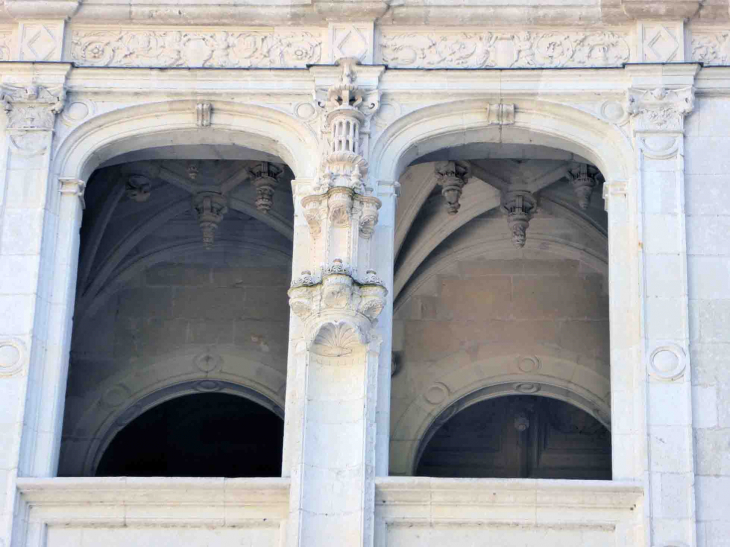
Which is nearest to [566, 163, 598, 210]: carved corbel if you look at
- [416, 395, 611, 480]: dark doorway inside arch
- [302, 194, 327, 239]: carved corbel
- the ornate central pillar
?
the ornate central pillar

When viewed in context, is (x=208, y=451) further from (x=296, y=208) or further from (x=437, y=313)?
(x=296, y=208)

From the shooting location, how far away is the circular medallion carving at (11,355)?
19.2 m

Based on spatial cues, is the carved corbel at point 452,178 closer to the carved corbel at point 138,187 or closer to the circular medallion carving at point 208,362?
the carved corbel at point 138,187

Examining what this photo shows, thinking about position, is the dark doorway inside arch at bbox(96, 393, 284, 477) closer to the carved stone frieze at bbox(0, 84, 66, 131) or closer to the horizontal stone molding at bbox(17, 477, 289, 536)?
the carved stone frieze at bbox(0, 84, 66, 131)

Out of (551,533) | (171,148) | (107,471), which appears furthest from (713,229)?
(107,471)

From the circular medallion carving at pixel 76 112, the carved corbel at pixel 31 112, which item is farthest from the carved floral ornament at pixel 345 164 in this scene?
the carved corbel at pixel 31 112

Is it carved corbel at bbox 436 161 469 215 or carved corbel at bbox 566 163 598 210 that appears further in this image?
carved corbel at bbox 436 161 469 215

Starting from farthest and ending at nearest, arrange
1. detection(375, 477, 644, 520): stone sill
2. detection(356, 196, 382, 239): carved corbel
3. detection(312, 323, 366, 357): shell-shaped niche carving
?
1. detection(356, 196, 382, 239): carved corbel
2. detection(312, 323, 366, 357): shell-shaped niche carving
3. detection(375, 477, 644, 520): stone sill

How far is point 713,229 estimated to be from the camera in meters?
19.7

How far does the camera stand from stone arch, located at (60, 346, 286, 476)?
25.1 m

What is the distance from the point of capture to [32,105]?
20625 mm

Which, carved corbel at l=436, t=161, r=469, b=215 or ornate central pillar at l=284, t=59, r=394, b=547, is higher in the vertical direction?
carved corbel at l=436, t=161, r=469, b=215

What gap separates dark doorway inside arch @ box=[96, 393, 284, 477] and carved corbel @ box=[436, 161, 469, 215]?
7431mm

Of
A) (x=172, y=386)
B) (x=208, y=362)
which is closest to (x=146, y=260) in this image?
(x=208, y=362)
